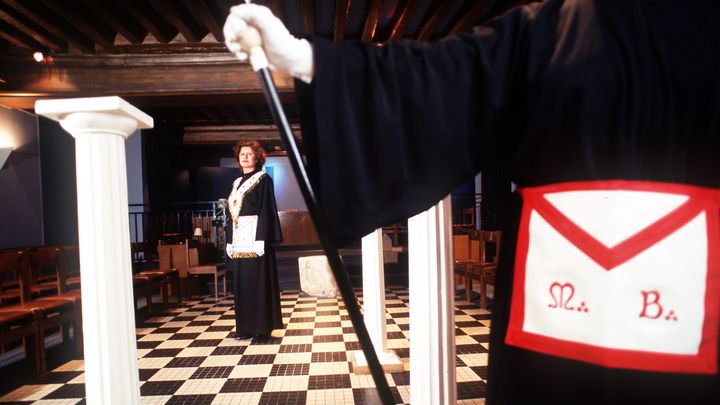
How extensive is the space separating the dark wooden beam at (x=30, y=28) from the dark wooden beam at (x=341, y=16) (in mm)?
3096

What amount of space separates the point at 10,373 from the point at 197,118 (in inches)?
305

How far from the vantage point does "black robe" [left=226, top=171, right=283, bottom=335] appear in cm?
373

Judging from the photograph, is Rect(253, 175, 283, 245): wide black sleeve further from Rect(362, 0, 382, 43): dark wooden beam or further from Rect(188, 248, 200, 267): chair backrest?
Rect(188, 248, 200, 267): chair backrest

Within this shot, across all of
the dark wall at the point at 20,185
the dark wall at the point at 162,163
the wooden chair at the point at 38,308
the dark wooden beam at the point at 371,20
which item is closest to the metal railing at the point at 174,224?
the dark wall at the point at 162,163

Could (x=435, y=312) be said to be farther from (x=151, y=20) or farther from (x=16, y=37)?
(x=16, y=37)

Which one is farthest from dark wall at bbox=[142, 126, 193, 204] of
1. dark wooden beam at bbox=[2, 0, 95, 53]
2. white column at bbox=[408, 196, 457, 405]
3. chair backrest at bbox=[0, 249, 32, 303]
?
white column at bbox=[408, 196, 457, 405]

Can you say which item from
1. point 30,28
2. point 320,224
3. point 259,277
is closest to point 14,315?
point 259,277

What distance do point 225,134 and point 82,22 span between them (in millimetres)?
6160

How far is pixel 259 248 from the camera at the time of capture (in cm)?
378

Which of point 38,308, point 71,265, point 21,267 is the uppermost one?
point 21,267

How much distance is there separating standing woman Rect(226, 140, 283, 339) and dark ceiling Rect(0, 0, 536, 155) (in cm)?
169

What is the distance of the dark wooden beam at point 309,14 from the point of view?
4.07m

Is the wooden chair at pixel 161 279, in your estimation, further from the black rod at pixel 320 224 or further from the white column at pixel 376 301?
the black rod at pixel 320 224

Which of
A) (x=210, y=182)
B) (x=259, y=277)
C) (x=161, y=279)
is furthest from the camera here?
(x=210, y=182)
